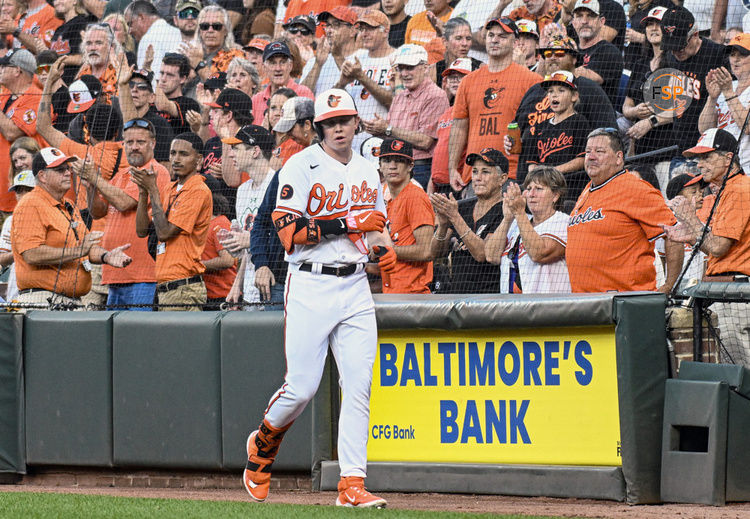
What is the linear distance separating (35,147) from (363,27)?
3.40 metres

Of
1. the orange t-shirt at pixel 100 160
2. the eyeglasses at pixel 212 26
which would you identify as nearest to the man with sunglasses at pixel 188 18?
the eyeglasses at pixel 212 26

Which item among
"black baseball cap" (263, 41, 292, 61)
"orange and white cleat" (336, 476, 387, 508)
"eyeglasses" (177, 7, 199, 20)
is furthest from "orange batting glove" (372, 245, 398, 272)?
"eyeglasses" (177, 7, 199, 20)

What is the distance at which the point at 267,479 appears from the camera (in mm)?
5477

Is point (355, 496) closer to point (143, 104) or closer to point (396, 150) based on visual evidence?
point (396, 150)

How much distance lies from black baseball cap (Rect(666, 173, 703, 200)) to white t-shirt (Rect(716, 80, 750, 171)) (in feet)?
1.26

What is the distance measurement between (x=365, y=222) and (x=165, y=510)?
164 cm

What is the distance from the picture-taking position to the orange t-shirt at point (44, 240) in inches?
324

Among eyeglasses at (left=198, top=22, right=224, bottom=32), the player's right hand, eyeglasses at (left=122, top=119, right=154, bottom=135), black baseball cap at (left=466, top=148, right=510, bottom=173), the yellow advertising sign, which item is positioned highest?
eyeglasses at (left=198, top=22, right=224, bottom=32)

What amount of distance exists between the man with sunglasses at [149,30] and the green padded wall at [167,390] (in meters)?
5.68

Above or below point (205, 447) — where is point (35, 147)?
above

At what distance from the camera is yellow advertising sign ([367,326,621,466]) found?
5.44m

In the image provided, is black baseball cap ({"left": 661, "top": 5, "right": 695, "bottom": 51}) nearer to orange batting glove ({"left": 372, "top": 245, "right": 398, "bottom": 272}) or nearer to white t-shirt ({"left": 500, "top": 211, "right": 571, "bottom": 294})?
white t-shirt ({"left": 500, "top": 211, "right": 571, "bottom": 294})

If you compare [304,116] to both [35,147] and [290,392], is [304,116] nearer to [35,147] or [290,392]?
[35,147]

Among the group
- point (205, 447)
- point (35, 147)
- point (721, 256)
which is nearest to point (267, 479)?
point (205, 447)
